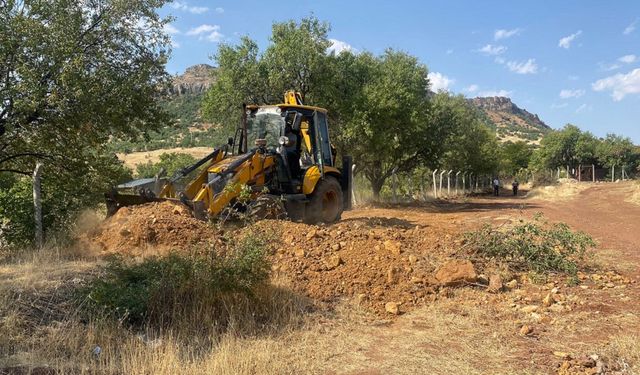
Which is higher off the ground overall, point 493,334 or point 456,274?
point 456,274

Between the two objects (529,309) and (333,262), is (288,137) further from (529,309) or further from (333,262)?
(529,309)

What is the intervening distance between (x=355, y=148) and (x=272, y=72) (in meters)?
5.66

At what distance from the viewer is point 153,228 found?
27.5 feet

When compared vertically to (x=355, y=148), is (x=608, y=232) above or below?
below

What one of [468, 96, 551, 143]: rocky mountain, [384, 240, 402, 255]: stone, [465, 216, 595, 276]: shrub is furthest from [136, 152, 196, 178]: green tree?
[468, 96, 551, 143]: rocky mountain

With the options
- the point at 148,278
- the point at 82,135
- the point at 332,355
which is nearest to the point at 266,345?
the point at 332,355

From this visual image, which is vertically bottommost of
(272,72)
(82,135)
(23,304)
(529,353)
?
(529,353)

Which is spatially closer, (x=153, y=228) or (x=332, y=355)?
(x=332, y=355)

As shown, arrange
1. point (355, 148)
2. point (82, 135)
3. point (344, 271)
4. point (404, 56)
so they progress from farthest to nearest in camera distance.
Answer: point (404, 56) < point (355, 148) < point (82, 135) < point (344, 271)

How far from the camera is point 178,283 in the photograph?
5656mm

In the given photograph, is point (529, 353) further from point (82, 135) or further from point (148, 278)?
point (82, 135)

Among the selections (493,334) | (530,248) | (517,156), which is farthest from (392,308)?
(517,156)

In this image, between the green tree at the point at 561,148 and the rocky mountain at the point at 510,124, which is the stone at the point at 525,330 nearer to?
the green tree at the point at 561,148

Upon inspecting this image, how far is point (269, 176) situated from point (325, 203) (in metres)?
2.02
